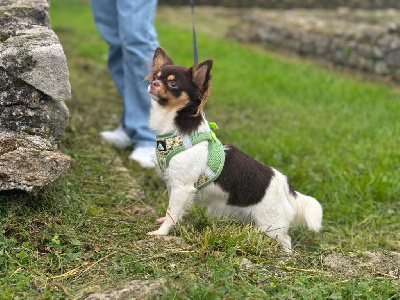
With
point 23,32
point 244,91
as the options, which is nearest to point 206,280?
point 23,32

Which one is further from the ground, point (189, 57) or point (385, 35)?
point (385, 35)

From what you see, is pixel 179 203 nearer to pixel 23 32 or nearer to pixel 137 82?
pixel 23 32

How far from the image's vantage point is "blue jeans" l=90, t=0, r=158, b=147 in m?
4.38

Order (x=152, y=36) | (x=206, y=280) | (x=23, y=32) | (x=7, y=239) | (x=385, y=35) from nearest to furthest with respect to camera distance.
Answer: (x=206, y=280)
(x=7, y=239)
(x=23, y=32)
(x=152, y=36)
(x=385, y=35)

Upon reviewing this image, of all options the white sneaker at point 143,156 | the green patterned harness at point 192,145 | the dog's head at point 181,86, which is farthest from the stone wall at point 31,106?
the white sneaker at point 143,156

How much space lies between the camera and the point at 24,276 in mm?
2543

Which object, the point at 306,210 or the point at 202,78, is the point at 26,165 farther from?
the point at 306,210

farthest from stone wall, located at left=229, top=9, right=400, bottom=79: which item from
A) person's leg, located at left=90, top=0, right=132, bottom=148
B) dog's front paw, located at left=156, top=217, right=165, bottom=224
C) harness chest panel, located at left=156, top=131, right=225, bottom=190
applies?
dog's front paw, located at left=156, top=217, right=165, bottom=224

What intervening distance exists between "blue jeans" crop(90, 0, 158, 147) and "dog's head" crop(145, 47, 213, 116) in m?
1.56

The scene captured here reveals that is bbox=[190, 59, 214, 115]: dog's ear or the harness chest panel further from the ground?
bbox=[190, 59, 214, 115]: dog's ear

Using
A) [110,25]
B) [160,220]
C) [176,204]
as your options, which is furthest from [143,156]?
[176,204]

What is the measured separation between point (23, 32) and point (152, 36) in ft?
4.57

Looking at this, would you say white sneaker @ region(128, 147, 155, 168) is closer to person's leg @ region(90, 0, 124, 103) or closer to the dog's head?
Answer: person's leg @ region(90, 0, 124, 103)

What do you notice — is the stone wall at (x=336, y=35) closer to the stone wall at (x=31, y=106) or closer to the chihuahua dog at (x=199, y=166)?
the chihuahua dog at (x=199, y=166)
